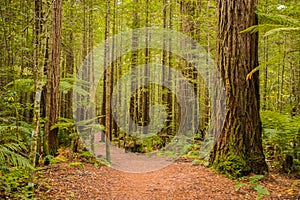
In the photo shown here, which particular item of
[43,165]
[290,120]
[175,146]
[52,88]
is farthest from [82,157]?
[290,120]

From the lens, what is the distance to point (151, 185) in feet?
19.5

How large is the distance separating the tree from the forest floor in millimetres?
424

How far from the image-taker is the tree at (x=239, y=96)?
5.55 metres

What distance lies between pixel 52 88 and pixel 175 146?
5.97 metres

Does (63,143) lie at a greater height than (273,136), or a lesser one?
lesser

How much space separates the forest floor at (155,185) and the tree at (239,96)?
0.42 metres

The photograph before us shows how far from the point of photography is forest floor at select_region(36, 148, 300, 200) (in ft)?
15.4

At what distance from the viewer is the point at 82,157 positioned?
8.31 m

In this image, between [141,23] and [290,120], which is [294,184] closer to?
→ [290,120]

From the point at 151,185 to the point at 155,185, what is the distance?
13 cm

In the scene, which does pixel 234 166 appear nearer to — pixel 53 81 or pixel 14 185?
pixel 14 185

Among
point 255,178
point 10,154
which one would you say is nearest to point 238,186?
point 255,178

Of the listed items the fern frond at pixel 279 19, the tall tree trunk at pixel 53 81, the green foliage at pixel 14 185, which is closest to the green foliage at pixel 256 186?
the fern frond at pixel 279 19

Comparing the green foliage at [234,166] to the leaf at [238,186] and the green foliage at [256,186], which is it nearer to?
the green foliage at [256,186]
